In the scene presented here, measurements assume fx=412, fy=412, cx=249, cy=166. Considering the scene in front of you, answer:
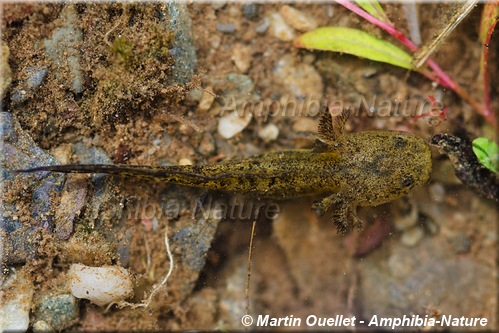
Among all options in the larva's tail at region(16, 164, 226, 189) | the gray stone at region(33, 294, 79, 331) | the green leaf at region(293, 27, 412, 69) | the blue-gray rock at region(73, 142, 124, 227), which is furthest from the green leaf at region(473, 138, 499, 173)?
the gray stone at region(33, 294, 79, 331)

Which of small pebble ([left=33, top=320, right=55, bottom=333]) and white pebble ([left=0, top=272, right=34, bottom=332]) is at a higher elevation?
white pebble ([left=0, top=272, right=34, bottom=332])

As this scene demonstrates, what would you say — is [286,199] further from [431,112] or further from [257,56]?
[431,112]

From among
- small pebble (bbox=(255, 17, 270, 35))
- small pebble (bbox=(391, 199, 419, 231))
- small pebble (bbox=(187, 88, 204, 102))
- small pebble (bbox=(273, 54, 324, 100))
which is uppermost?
small pebble (bbox=(255, 17, 270, 35))

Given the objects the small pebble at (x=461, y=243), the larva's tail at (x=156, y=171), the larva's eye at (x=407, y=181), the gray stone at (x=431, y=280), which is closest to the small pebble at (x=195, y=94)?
the larva's tail at (x=156, y=171)

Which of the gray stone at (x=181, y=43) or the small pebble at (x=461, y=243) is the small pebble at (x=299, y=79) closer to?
the gray stone at (x=181, y=43)

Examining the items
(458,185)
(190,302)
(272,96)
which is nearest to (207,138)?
(272,96)

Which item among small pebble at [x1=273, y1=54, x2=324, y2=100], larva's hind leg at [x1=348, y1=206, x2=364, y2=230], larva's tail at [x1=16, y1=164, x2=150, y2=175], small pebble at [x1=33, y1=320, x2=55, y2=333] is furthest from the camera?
small pebble at [x1=273, y1=54, x2=324, y2=100]

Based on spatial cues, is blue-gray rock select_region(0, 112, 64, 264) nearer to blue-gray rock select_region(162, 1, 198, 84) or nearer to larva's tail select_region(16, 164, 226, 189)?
larva's tail select_region(16, 164, 226, 189)
